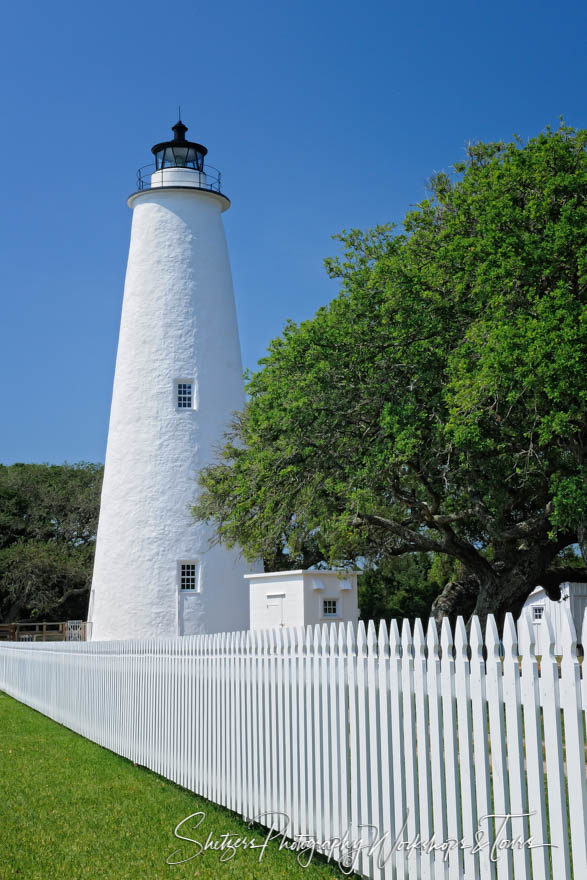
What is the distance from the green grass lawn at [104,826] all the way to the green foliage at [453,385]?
8.30 meters

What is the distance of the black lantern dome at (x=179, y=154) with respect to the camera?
29547mm

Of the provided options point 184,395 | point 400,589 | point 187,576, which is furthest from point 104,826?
point 400,589

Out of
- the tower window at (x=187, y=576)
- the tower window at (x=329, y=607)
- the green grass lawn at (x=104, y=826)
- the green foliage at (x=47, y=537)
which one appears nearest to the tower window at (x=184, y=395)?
the tower window at (x=187, y=576)

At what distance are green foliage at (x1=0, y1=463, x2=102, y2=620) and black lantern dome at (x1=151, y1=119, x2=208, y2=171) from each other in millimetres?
23717

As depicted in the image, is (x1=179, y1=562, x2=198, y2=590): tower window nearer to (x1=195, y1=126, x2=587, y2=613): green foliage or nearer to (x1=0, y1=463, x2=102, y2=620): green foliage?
(x1=195, y1=126, x2=587, y2=613): green foliage

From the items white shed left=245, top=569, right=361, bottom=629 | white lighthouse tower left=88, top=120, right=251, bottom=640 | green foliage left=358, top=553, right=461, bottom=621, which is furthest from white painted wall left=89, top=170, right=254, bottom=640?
green foliage left=358, top=553, right=461, bottom=621

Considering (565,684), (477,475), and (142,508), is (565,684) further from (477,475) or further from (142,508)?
(142,508)

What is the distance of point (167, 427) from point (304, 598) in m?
7.99

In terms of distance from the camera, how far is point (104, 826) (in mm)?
7637

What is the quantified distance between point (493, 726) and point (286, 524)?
673 inches

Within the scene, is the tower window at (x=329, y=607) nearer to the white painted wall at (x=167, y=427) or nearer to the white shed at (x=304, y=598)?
the white shed at (x=304, y=598)

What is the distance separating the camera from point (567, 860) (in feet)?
13.2

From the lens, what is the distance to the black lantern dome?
1163 inches

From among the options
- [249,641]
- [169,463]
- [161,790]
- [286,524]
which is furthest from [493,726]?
[169,463]
